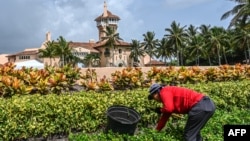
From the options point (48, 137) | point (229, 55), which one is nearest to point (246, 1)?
point (48, 137)

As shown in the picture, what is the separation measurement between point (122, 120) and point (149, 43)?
78.7 metres

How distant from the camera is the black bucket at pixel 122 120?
6809mm

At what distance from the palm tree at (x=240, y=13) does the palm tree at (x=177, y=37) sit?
43375 millimetres

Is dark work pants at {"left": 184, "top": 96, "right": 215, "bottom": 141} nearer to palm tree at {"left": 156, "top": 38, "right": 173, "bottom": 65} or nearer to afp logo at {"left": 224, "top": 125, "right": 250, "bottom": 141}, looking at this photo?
afp logo at {"left": 224, "top": 125, "right": 250, "bottom": 141}

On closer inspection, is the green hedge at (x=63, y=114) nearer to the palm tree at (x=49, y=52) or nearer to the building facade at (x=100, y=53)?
the palm tree at (x=49, y=52)

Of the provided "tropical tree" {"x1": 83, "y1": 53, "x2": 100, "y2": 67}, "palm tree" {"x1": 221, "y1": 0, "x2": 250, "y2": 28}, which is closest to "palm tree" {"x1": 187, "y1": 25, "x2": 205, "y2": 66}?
"tropical tree" {"x1": 83, "y1": 53, "x2": 100, "y2": 67}

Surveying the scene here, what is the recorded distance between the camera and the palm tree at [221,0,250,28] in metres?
29.3

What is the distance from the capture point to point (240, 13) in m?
30.2

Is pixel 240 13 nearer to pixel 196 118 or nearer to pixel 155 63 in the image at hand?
pixel 196 118

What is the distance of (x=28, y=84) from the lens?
36.5 ft

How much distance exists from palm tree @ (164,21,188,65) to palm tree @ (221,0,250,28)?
4338 cm

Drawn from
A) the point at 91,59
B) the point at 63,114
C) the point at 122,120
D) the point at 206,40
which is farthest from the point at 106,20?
the point at 122,120

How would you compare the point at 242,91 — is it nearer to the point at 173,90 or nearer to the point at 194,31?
the point at 173,90

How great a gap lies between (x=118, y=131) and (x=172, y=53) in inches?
2872
